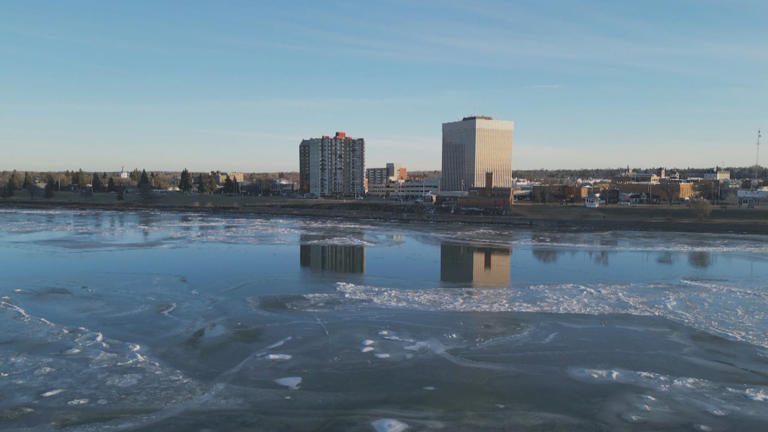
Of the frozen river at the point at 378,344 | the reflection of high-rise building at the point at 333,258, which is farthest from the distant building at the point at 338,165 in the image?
the frozen river at the point at 378,344

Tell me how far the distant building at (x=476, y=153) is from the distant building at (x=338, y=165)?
47.9 ft

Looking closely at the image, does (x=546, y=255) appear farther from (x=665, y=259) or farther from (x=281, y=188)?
(x=281, y=188)

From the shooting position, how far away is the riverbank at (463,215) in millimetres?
37281

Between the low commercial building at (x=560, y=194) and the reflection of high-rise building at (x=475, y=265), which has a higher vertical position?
the low commercial building at (x=560, y=194)

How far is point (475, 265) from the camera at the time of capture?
2083 centimetres

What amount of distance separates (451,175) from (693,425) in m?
82.2

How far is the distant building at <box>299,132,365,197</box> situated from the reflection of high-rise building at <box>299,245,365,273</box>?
54.2 m

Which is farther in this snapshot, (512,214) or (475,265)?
(512,214)

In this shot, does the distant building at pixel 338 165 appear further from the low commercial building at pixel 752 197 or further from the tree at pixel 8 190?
the low commercial building at pixel 752 197

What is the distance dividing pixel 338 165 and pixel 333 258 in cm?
5937

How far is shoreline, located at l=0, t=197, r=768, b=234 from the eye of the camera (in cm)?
3694

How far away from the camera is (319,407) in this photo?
7477 millimetres

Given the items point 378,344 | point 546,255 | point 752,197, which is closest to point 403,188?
point 752,197

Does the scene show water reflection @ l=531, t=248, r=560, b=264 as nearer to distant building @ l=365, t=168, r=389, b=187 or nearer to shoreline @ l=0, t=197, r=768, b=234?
shoreline @ l=0, t=197, r=768, b=234
